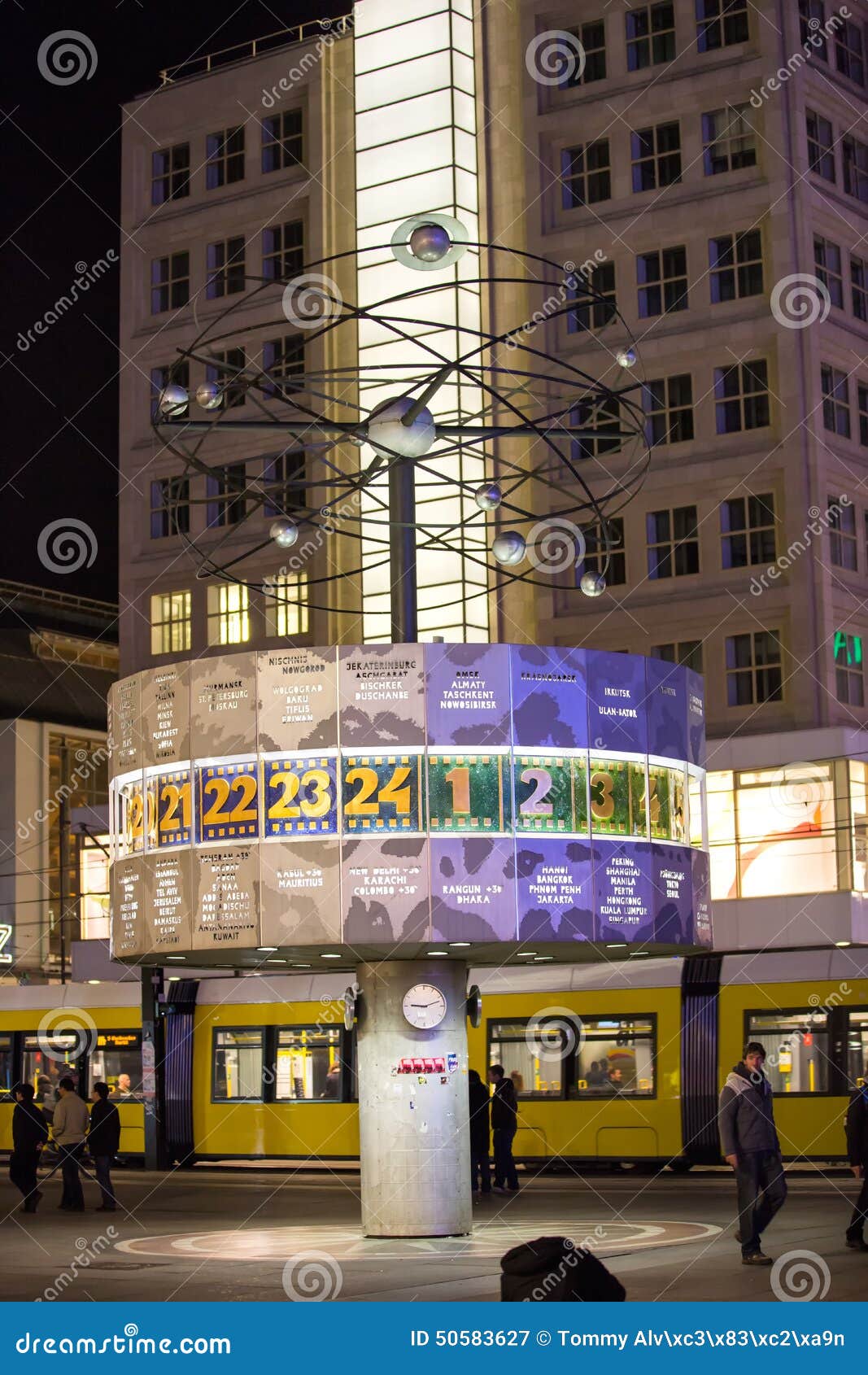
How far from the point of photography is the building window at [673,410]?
167 ft

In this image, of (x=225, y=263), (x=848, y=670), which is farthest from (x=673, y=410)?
(x=225, y=263)

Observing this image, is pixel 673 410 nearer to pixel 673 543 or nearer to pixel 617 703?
pixel 673 543

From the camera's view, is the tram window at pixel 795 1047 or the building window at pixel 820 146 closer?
the tram window at pixel 795 1047

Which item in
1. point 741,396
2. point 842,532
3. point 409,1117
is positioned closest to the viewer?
point 409,1117

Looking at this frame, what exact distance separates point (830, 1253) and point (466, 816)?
5895 millimetres

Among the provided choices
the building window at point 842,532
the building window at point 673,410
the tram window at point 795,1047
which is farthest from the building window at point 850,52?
the tram window at point 795,1047

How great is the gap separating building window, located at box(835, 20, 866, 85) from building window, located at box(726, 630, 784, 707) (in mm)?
16324

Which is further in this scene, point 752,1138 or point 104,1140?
point 104,1140

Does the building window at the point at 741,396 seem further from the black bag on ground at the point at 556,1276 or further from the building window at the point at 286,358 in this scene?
the black bag on ground at the point at 556,1276

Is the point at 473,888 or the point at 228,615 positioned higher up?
the point at 228,615

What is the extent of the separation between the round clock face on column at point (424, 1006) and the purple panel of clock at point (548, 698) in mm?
3167

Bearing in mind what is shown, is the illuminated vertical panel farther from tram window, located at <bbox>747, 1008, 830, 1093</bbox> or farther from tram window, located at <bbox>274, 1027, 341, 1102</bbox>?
tram window, located at <bbox>747, 1008, 830, 1093</bbox>

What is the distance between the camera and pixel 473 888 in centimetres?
2025

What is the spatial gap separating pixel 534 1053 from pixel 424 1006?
12.3m
